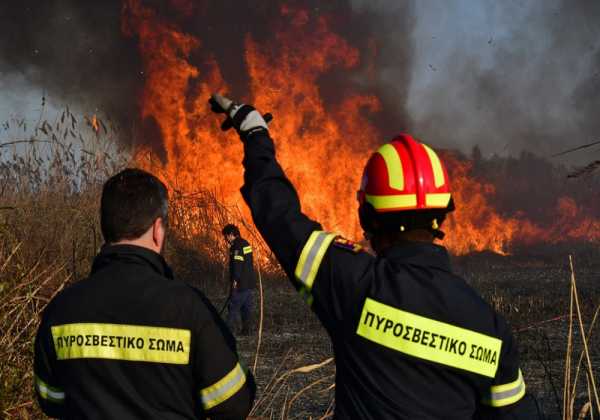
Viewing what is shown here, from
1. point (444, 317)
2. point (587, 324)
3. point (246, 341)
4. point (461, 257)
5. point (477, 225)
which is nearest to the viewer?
point (444, 317)

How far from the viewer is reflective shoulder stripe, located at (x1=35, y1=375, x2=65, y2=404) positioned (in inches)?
85.0

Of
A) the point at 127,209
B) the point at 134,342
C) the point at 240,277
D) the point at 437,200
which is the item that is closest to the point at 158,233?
the point at 127,209

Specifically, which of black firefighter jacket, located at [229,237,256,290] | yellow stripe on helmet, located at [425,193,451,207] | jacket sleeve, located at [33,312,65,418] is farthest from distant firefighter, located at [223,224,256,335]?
yellow stripe on helmet, located at [425,193,451,207]

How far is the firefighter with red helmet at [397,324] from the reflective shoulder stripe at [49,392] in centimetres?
89

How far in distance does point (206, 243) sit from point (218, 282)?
1239 millimetres

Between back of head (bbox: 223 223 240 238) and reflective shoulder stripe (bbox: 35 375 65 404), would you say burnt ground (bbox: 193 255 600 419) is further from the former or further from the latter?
back of head (bbox: 223 223 240 238)

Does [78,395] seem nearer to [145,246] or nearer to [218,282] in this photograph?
[145,246]

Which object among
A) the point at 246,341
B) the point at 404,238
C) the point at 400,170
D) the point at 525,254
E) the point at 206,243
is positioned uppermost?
the point at 400,170

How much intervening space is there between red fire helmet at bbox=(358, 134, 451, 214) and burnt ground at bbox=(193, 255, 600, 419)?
2.39ft

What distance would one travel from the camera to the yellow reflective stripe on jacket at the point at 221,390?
2072mm

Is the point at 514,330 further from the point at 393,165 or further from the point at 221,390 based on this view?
the point at 221,390

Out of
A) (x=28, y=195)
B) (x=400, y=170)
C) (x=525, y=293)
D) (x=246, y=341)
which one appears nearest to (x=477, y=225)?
(x=525, y=293)

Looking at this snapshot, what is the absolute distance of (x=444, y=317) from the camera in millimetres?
1918

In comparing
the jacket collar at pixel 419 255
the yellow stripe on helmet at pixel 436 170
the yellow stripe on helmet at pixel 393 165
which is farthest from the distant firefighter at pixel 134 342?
the yellow stripe on helmet at pixel 436 170
